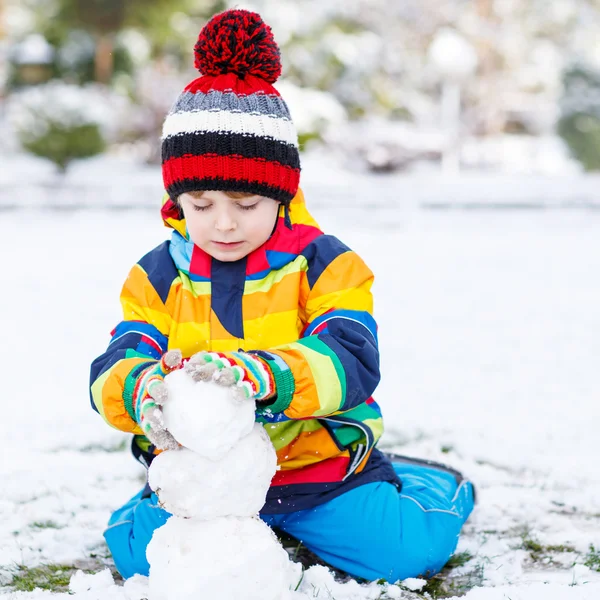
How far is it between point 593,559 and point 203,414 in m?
1.22

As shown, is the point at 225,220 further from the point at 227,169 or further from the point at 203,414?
the point at 203,414

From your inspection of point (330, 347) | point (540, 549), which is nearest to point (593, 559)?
point (540, 549)

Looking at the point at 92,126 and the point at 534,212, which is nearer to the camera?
the point at 534,212

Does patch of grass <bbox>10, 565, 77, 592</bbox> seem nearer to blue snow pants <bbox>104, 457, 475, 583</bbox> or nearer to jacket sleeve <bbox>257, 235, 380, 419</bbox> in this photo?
blue snow pants <bbox>104, 457, 475, 583</bbox>

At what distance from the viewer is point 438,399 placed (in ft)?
13.1

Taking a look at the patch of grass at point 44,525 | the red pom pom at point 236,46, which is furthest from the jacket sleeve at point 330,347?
the patch of grass at point 44,525

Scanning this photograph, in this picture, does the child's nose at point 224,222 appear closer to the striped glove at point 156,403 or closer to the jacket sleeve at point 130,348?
the jacket sleeve at point 130,348

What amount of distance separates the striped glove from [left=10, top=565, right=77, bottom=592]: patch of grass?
2.04 ft

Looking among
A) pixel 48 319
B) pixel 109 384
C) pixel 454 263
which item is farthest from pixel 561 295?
pixel 109 384

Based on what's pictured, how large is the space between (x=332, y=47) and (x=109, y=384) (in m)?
16.5

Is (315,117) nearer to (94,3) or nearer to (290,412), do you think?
(94,3)

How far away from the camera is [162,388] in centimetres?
166

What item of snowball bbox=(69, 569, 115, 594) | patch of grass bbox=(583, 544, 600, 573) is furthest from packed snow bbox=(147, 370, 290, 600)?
patch of grass bbox=(583, 544, 600, 573)

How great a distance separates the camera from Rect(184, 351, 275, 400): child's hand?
1.63 metres
